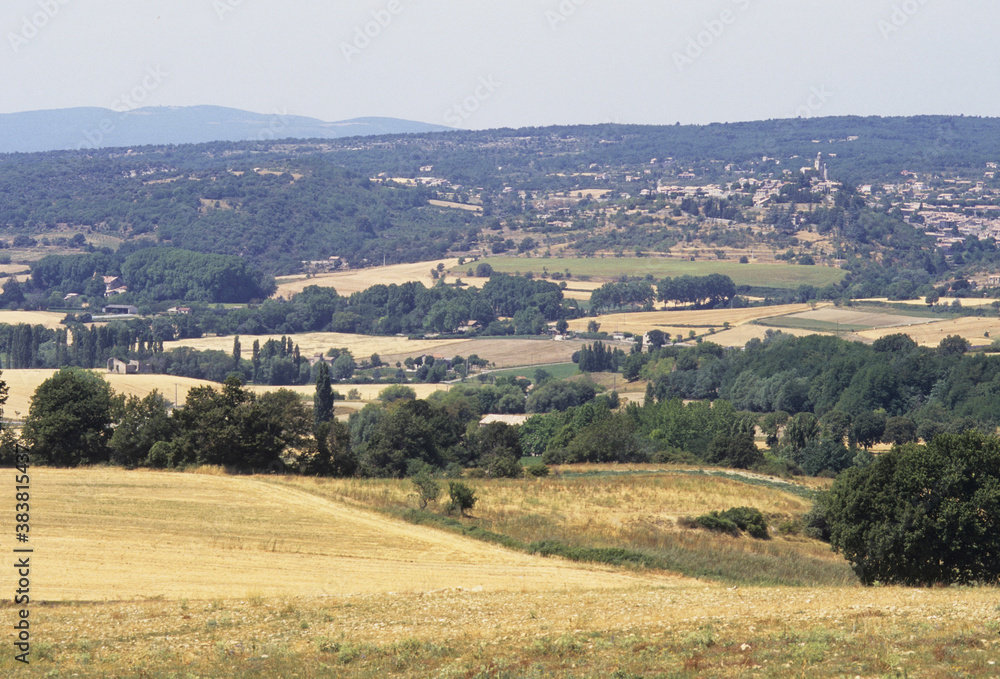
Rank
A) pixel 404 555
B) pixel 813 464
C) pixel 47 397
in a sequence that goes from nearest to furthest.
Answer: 1. pixel 404 555
2. pixel 47 397
3. pixel 813 464

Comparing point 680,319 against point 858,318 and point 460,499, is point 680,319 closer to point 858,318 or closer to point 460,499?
point 858,318

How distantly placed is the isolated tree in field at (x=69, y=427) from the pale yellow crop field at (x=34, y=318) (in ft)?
392

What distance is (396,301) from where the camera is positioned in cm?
19838

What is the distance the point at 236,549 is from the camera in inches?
1369

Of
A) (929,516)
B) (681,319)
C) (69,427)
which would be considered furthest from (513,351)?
(929,516)

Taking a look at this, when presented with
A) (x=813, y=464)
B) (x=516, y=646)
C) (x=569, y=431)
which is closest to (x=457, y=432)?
(x=569, y=431)

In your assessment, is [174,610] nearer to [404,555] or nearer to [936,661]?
[404,555]

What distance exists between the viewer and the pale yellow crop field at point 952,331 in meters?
137

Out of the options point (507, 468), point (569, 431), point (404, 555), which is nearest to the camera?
point (404, 555)

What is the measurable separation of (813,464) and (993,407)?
32.7 m

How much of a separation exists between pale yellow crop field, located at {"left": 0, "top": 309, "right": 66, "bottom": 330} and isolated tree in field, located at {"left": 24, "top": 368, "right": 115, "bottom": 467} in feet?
392

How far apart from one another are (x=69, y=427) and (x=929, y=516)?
126 feet

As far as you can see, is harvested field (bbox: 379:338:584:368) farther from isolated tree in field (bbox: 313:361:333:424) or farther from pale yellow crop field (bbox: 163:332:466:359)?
isolated tree in field (bbox: 313:361:333:424)

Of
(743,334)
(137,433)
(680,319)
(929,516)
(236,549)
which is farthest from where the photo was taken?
(680,319)
